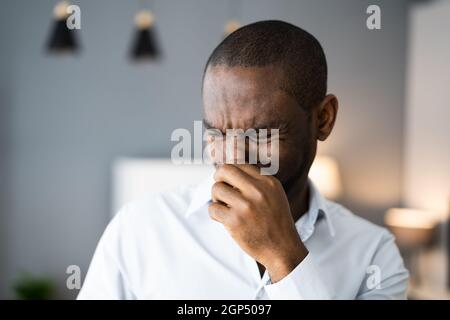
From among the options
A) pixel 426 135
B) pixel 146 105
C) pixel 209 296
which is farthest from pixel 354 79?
pixel 426 135

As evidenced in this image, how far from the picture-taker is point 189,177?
1.45m

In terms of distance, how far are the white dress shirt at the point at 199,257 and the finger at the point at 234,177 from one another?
0.14 metres

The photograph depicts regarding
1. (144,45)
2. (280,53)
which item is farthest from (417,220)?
(280,53)

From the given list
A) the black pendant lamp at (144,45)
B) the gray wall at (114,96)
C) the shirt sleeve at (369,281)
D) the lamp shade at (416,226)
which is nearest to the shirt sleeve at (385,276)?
the shirt sleeve at (369,281)

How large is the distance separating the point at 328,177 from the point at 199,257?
1681 mm

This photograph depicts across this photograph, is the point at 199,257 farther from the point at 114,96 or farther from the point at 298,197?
the point at 114,96

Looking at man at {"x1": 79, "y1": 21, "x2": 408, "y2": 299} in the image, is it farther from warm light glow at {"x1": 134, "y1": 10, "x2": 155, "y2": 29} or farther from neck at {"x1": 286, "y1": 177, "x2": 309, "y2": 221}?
warm light glow at {"x1": 134, "y1": 10, "x2": 155, "y2": 29}

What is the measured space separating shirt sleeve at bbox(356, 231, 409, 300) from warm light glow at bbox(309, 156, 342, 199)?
1545 mm

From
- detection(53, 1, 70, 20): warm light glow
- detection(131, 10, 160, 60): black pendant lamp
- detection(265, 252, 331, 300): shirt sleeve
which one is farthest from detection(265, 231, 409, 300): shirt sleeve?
detection(131, 10, 160, 60): black pendant lamp

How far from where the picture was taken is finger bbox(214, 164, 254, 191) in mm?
318

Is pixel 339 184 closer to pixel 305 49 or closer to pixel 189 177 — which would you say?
pixel 189 177

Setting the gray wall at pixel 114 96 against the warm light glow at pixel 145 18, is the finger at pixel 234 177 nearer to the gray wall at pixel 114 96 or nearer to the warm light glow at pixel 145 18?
the gray wall at pixel 114 96

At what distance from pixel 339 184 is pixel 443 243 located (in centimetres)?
51
